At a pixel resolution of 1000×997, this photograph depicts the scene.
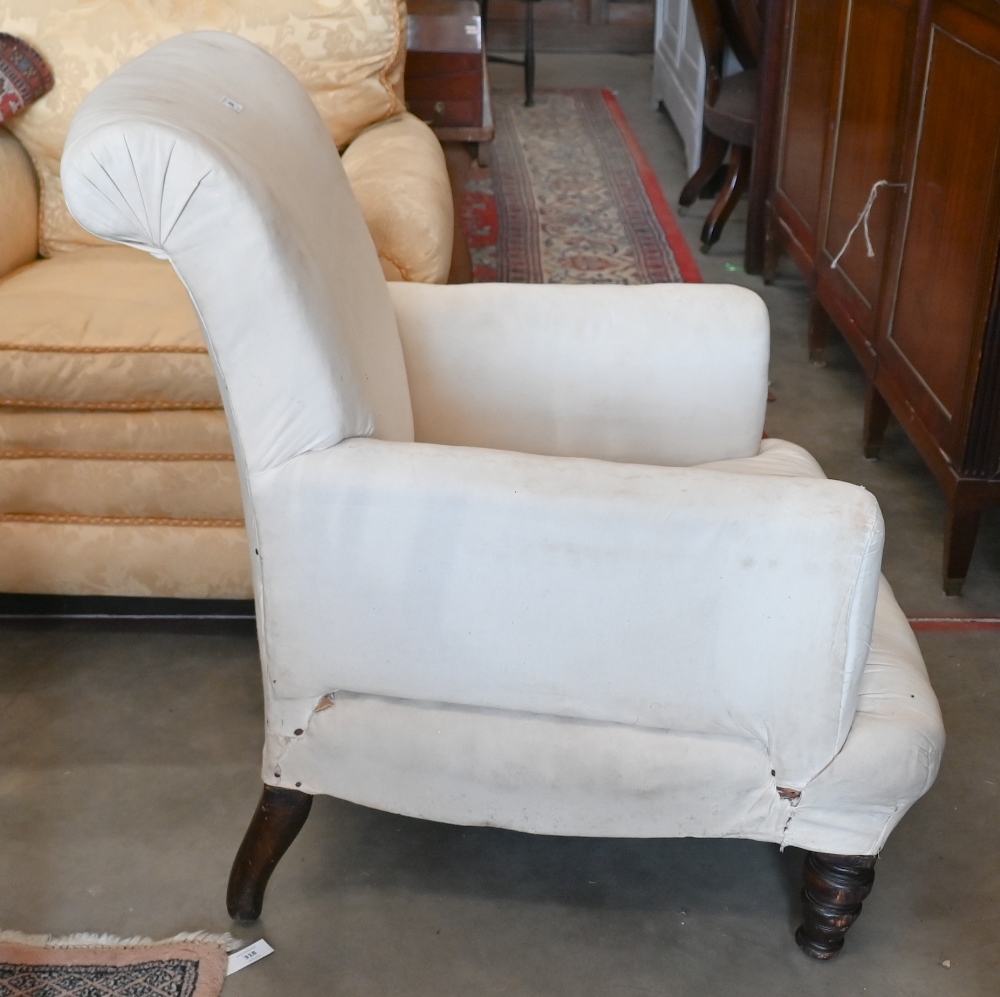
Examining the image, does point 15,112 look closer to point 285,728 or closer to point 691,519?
point 285,728

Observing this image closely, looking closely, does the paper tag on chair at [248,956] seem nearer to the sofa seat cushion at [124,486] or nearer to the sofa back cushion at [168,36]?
the sofa seat cushion at [124,486]

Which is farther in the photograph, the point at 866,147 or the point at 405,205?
the point at 866,147

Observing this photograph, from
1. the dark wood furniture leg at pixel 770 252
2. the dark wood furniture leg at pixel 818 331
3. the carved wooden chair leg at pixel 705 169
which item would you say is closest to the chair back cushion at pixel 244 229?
the dark wood furniture leg at pixel 818 331

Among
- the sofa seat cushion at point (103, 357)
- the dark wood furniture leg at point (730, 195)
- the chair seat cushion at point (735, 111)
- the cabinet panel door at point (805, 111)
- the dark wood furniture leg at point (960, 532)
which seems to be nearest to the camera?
the sofa seat cushion at point (103, 357)

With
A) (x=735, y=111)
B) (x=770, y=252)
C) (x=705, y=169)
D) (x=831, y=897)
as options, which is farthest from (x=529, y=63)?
(x=831, y=897)

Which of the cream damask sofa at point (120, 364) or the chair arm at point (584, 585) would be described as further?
the cream damask sofa at point (120, 364)

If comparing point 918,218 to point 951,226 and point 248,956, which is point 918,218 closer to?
point 951,226

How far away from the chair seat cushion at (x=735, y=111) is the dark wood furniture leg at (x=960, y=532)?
159cm

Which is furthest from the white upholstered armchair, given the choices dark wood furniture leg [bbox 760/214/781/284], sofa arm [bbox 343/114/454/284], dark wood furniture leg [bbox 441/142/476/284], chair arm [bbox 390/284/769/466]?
dark wood furniture leg [bbox 760/214/781/284]

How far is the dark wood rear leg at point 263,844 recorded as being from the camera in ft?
4.00

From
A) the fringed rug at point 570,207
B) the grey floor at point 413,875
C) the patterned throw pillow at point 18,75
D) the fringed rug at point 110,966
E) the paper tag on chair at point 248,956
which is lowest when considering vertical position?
the grey floor at point 413,875

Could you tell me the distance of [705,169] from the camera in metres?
3.47

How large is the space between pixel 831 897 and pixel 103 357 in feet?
3.66

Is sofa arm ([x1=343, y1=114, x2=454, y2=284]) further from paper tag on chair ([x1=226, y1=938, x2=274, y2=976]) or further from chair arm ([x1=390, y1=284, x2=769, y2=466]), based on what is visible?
paper tag on chair ([x1=226, y1=938, x2=274, y2=976])
